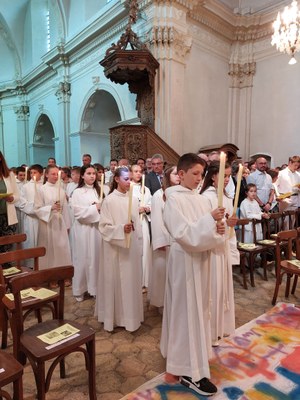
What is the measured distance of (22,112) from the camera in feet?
60.6

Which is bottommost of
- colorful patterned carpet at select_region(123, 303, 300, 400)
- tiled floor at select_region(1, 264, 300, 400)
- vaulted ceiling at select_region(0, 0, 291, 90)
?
tiled floor at select_region(1, 264, 300, 400)

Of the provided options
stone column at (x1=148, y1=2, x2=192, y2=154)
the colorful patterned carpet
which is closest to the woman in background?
the colorful patterned carpet

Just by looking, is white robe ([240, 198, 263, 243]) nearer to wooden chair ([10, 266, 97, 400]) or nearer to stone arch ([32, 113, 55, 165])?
wooden chair ([10, 266, 97, 400])

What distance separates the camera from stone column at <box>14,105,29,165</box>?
18531mm

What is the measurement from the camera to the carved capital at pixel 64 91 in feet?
43.9

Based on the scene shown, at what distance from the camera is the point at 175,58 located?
29.4ft

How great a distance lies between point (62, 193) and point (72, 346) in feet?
10.3

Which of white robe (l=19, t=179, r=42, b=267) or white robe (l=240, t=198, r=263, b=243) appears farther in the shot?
white robe (l=240, t=198, r=263, b=243)

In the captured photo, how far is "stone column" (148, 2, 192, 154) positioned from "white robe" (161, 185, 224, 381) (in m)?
6.92

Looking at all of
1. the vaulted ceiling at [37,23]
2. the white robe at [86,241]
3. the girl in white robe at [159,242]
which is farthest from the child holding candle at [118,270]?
the vaulted ceiling at [37,23]

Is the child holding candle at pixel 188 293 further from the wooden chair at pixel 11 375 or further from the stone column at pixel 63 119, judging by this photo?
the stone column at pixel 63 119

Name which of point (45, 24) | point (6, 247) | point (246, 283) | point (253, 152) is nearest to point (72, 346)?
point (6, 247)

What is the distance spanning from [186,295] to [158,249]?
1451 mm

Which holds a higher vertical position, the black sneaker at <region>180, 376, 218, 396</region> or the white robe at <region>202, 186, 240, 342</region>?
the white robe at <region>202, 186, 240, 342</region>
